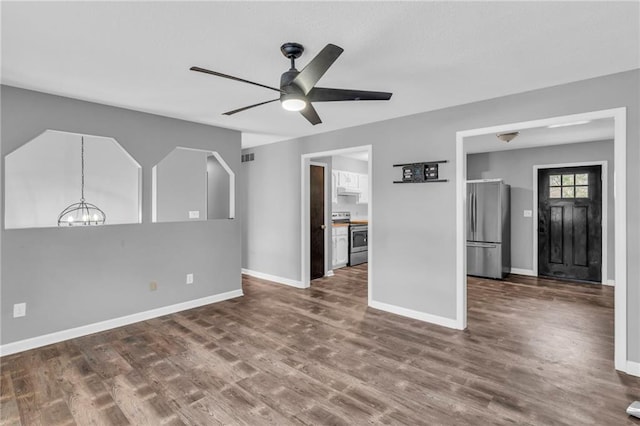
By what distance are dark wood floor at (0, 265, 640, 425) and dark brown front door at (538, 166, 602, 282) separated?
79.5 inches

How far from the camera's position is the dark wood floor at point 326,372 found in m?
2.18

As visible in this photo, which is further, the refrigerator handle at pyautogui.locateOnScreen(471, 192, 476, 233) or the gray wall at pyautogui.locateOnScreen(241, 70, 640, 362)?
the refrigerator handle at pyautogui.locateOnScreen(471, 192, 476, 233)

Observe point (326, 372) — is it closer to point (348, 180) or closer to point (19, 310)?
point (19, 310)

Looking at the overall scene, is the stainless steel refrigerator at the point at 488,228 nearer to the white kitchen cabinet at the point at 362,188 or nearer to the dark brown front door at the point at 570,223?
the dark brown front door at the point at 570,223

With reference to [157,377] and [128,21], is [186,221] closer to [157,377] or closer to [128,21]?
[157,377]

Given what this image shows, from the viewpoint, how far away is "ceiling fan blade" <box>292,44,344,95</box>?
1.79m

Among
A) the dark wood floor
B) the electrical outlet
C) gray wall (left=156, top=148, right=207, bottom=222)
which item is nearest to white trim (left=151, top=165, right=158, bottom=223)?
gray wall (left=156, top=148, right=207, bottom=222)

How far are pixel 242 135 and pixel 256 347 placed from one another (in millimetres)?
3320

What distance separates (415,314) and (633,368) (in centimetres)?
192

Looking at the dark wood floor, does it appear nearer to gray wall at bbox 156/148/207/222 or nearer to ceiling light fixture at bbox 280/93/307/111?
gray wall at bbox 156/148/207/222

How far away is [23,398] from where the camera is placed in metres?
2.36

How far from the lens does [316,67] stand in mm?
1944

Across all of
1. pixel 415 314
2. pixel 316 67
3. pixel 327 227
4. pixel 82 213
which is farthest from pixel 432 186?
pixel 82 213

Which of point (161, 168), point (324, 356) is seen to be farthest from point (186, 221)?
point (324, 356)
